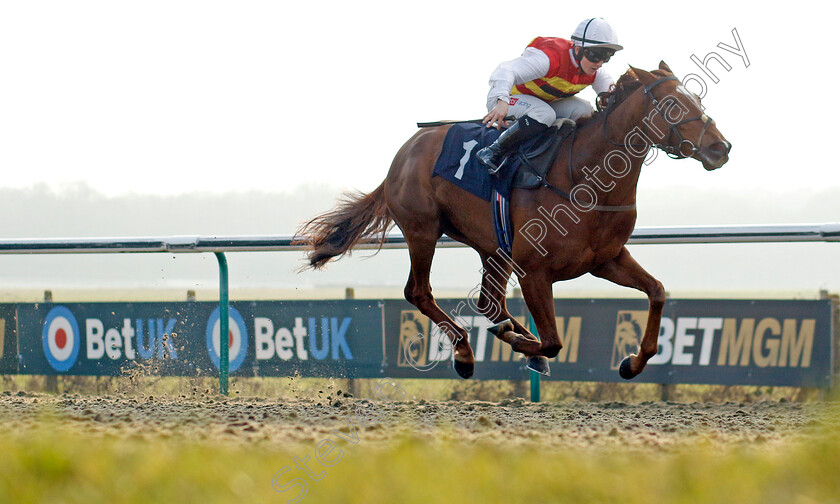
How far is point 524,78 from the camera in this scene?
4.25m

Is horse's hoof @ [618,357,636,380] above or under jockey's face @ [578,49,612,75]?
under

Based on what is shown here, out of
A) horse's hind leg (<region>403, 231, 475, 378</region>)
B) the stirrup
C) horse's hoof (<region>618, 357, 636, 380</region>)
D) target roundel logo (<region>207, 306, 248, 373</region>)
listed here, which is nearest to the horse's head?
the stirrup

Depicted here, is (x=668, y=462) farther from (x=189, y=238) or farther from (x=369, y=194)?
(x=189, y=238)

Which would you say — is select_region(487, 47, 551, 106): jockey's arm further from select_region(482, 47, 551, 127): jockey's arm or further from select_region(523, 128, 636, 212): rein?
select_region(523, 128, 636, 212): rein

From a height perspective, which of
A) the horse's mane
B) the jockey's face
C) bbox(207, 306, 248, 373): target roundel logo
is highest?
the jockey's face

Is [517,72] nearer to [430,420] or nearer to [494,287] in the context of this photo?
[494,287]

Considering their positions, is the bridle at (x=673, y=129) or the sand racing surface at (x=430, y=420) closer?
the sand racing surface at (x=430, y=420)

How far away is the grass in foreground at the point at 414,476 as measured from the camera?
1.97 m

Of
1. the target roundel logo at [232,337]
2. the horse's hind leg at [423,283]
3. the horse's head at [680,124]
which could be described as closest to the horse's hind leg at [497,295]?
the horse's hind leg at [423,283]

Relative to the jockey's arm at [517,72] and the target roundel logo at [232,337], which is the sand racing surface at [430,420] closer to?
the target roundel logo at [232,337]

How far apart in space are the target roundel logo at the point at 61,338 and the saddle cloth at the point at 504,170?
143 inches

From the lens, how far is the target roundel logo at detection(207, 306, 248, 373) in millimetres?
6242

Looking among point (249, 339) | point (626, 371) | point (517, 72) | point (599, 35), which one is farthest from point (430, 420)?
point (249, 339)

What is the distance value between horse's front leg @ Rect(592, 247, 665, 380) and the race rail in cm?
114
